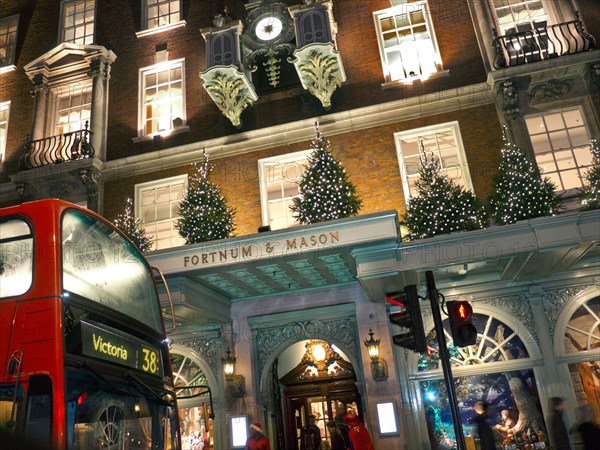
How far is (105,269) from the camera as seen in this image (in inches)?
227

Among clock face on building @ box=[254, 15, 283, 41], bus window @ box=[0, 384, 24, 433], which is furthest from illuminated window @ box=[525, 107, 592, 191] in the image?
bus window @ box=[0, 384, 24, 433]

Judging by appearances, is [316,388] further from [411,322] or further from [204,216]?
[411,322]

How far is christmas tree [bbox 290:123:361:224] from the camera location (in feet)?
35.5

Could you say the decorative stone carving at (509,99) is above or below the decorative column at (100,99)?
below

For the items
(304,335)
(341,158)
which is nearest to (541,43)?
(341,158)

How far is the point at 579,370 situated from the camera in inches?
420

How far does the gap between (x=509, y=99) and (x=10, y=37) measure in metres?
16.3

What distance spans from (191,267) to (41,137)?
340 inches

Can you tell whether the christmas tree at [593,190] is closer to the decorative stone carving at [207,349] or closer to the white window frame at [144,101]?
the decorative stone carving at [207,349]

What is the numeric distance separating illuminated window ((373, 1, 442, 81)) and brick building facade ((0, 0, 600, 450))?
42 millimetres

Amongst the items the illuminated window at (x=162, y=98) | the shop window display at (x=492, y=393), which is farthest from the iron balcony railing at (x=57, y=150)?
the shop window display at (x=492, y=393)

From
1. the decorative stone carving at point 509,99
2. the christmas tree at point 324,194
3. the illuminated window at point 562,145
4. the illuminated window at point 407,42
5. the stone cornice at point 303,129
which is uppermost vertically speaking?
the illuminated window at point 407,42

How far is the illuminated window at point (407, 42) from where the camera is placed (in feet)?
45.5

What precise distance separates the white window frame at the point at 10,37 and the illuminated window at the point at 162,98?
16.7 ft
